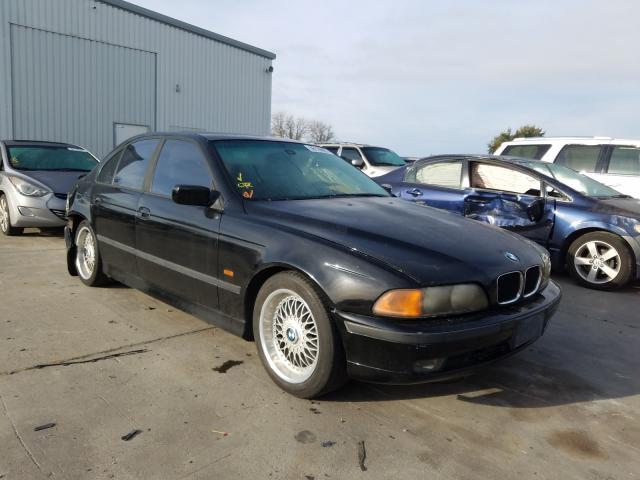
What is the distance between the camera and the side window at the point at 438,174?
6.64m

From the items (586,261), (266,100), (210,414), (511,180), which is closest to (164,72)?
(266,100)

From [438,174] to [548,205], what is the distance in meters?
1.44

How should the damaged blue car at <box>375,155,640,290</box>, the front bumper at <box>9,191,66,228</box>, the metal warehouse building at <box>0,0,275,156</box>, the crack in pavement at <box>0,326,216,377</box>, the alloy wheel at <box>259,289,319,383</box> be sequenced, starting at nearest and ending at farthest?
the alloy wheel at <box>259,289,319,383</box>, the crack in pavement at <box>0,326,216,377</box>, the damaged blue car at <box>375,155,640,290</box>, the front bumper at <box>9,191,66,228</box>, the metal warehouse building at <box>0,0,275,156</box>

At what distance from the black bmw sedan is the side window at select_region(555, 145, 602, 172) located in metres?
6.36

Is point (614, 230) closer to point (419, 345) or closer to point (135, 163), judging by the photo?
point (419, 345)

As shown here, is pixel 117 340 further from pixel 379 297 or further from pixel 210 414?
pixel 379 297

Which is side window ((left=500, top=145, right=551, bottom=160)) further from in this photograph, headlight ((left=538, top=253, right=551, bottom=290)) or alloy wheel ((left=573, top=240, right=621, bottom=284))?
headlight ((left=538, top=253, right=551, bottom=290))

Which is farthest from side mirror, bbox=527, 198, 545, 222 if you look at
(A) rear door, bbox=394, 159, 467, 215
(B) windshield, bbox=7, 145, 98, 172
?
(B) windshield, bbox=7, 145, 98, 172

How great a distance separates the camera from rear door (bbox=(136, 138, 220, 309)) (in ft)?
11.0

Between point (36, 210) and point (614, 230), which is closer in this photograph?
point (614, 230)

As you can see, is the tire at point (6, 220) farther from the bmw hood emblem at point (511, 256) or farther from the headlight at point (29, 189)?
the bmw hood emblem at point (511, 256)

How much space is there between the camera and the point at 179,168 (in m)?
3.77

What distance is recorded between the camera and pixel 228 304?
321 cm

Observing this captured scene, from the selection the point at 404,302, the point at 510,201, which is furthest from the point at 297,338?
the point at 510,201
